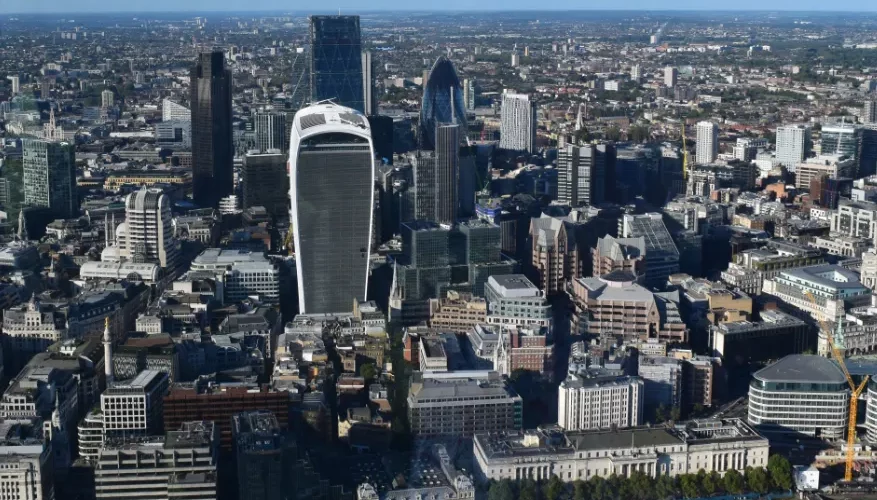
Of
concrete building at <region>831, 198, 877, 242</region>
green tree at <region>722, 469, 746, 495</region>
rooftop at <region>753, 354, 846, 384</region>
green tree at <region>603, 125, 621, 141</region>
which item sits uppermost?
green tree at <region>603, 125, 621, 141</region>

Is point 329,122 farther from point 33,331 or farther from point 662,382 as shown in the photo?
point 662,382

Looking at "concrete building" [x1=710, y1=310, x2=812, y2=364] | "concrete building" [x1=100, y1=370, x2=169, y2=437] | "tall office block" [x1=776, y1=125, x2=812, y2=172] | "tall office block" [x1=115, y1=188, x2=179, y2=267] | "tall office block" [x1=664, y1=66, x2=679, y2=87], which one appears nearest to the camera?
"concrete building" [x1=100, y1=370, x2=169, y2=437]

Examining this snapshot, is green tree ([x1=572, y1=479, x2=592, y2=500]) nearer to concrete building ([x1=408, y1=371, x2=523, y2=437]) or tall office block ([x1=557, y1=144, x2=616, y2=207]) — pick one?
concrete building ([x1=408, y1=371, x2=523, y2=437])

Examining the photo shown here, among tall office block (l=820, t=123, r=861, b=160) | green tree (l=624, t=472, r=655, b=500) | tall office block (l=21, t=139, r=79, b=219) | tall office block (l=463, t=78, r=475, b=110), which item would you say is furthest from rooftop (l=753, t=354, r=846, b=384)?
tall office block (l=463, t=78, r=475, b=110)

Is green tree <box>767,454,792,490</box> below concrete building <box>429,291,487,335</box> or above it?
below

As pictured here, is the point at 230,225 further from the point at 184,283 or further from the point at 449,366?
the point at 449,366

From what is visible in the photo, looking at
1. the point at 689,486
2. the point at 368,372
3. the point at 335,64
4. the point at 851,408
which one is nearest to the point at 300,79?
the point at 335,64

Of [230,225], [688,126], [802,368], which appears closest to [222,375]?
[802,368]
